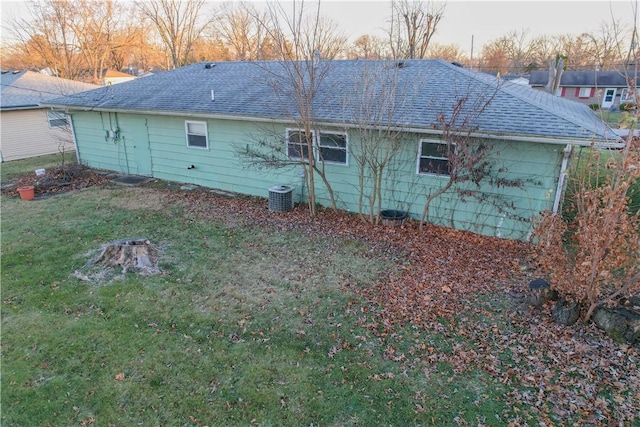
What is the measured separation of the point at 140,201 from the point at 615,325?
1048cm

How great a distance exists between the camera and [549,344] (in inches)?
187

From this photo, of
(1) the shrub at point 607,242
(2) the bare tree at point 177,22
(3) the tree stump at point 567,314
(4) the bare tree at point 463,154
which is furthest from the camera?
(2) the bare tree at point 177,22

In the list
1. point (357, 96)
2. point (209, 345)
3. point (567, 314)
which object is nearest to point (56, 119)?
point (357, 96)

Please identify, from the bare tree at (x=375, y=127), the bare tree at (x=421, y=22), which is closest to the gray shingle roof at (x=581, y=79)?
the bare tree at (x=421, y=22)

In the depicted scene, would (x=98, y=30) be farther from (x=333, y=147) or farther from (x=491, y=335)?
(x=491, y=335)

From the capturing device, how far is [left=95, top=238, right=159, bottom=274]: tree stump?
22.1 ft

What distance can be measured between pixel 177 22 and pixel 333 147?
98.2ft

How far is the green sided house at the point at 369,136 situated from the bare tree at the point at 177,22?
22405mm

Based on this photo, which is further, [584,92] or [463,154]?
[584,92]

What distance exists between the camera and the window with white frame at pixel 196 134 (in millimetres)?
11359

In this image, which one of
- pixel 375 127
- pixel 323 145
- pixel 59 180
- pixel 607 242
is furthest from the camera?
pixel 59 180

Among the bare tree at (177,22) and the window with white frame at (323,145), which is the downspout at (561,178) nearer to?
the window with white frame at (323,145)

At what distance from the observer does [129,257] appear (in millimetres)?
6863

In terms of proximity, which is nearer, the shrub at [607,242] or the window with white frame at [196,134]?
the shrub at [607,242]
